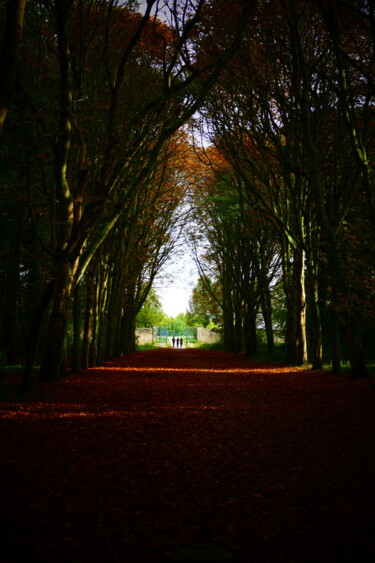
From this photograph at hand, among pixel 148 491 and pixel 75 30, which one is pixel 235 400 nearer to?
pixel 148 491

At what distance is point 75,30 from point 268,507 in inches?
492

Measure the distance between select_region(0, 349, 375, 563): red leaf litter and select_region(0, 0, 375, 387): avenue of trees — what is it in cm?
382

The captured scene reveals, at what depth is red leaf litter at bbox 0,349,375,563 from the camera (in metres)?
3.03

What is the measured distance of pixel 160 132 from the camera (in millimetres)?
14359

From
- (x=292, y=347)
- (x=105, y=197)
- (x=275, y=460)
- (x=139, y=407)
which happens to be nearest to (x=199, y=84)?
(x=105, y=197)

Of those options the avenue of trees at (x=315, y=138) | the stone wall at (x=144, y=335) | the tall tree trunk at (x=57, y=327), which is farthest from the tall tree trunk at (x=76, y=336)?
the stone wall at (x=144, y=335)

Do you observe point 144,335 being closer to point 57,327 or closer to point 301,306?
point 301,306

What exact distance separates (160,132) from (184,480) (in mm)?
11900

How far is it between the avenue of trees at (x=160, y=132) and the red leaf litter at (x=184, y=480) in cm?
A: 382

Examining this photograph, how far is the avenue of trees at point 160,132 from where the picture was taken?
35.5 ft

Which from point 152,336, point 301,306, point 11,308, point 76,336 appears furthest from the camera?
point 152,336

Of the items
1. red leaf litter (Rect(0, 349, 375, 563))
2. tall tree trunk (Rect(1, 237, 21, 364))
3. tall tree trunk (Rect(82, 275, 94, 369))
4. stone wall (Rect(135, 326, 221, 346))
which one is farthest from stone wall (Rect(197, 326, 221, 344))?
red leaf litter (Rect(0, 349, 375, 563))

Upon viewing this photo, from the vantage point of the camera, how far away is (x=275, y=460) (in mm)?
5145

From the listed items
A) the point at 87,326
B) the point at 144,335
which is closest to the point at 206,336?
the point at 144,335
